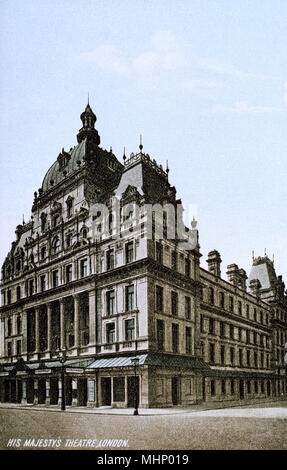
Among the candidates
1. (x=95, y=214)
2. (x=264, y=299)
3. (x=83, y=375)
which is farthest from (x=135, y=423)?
(x=264, y=299)

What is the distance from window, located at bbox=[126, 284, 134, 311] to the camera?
1343 inches

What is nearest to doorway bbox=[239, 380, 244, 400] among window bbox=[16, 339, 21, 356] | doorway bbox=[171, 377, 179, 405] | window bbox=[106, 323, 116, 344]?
doorway bbox=[171, 377, 179, 405]

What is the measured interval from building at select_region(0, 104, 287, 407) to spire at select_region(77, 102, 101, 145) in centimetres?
17

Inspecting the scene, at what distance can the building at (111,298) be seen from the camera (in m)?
33.4

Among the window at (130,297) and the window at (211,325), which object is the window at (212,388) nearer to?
the window at (211,325)

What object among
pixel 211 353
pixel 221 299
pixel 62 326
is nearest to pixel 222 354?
pixel 211 353

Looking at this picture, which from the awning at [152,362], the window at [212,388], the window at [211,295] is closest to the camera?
the awning at [152,362]

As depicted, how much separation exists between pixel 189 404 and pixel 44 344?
567 inches

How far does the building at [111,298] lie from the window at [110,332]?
0.29 feet

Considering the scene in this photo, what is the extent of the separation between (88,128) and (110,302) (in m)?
18.7

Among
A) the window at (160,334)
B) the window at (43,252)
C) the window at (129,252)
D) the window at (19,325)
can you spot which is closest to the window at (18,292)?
the window at (19,325)

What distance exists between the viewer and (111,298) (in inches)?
1411
